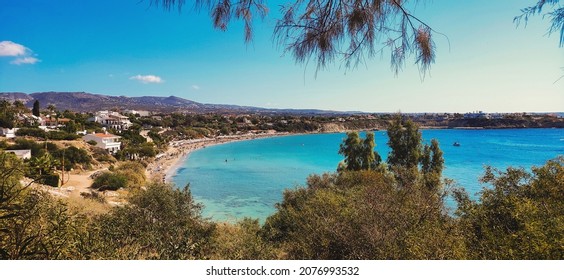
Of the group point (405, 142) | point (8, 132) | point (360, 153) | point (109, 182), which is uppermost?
point (8, 132)

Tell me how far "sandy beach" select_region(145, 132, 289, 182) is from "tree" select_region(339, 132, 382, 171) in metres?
12.5

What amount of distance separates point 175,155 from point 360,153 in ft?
89.0

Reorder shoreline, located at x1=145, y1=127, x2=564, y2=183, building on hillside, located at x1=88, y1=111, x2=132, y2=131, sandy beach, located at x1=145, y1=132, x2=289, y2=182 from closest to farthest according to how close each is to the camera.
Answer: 1. shoreline, located at x1=145, y1=127, x2=564, y2=183
2. sandy beach, located at x1=145, y1=132, x2=289, y2=182
3. building on hillside, located at x1=88, y1=111, x2=132, y2=131

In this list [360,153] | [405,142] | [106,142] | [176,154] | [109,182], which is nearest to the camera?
[405,142]

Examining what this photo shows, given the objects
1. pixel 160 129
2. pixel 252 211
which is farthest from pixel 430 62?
pixel 160 129

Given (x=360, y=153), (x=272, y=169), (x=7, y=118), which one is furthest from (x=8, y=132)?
(x=272, y=169)

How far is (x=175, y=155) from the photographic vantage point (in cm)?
3700

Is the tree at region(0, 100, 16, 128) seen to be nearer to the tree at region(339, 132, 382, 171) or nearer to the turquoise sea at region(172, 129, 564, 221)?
the turquoise sea at region(172, 129, 564, 221)

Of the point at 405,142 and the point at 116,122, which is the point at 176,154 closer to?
the point at 116,122

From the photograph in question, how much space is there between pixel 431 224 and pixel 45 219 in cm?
459

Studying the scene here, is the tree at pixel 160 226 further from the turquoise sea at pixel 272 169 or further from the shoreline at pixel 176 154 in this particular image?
the shoreline at pixel 176 154

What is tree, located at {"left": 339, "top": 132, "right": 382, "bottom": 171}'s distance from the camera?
50.9 feet

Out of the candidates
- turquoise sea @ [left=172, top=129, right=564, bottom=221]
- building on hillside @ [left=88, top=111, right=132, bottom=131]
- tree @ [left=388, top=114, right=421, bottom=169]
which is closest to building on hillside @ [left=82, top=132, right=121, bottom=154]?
building on hillside @ [left=88, top=111, right=132, bottom=131]

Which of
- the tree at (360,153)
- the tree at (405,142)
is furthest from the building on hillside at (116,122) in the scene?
the tree at (405,142)
